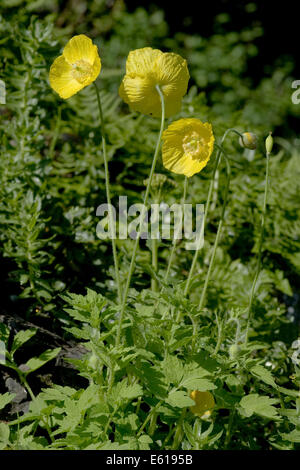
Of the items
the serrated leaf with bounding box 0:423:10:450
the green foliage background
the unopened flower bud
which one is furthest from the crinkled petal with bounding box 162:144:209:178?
the serrated leaf with bounding box 0:423:10:450

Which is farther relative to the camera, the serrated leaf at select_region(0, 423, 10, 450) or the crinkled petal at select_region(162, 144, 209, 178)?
the crinkled petal at select_region(162, 144, 209, 178)

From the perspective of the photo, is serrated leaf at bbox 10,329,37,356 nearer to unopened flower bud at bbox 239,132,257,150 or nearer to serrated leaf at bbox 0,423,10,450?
serrated leaf at bbox 0,423,10,450

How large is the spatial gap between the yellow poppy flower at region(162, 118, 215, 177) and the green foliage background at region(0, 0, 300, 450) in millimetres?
226

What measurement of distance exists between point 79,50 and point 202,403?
30.1 inches

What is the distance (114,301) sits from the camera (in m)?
1.62

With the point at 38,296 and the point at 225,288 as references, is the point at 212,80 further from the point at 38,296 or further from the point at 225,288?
the point at 38,296

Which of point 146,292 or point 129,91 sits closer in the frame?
point 129,91

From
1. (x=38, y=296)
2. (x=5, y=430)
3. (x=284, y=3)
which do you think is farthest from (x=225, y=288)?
(x=284, y=3)

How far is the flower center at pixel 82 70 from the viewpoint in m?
1.14

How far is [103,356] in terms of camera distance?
1074 millimetres

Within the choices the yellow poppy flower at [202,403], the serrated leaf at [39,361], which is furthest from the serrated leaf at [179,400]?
the serrated leaf at [39,361]

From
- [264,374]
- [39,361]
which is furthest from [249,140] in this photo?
[39,361]

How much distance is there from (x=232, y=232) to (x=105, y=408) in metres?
1.04

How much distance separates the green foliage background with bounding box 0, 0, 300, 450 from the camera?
1.07m
